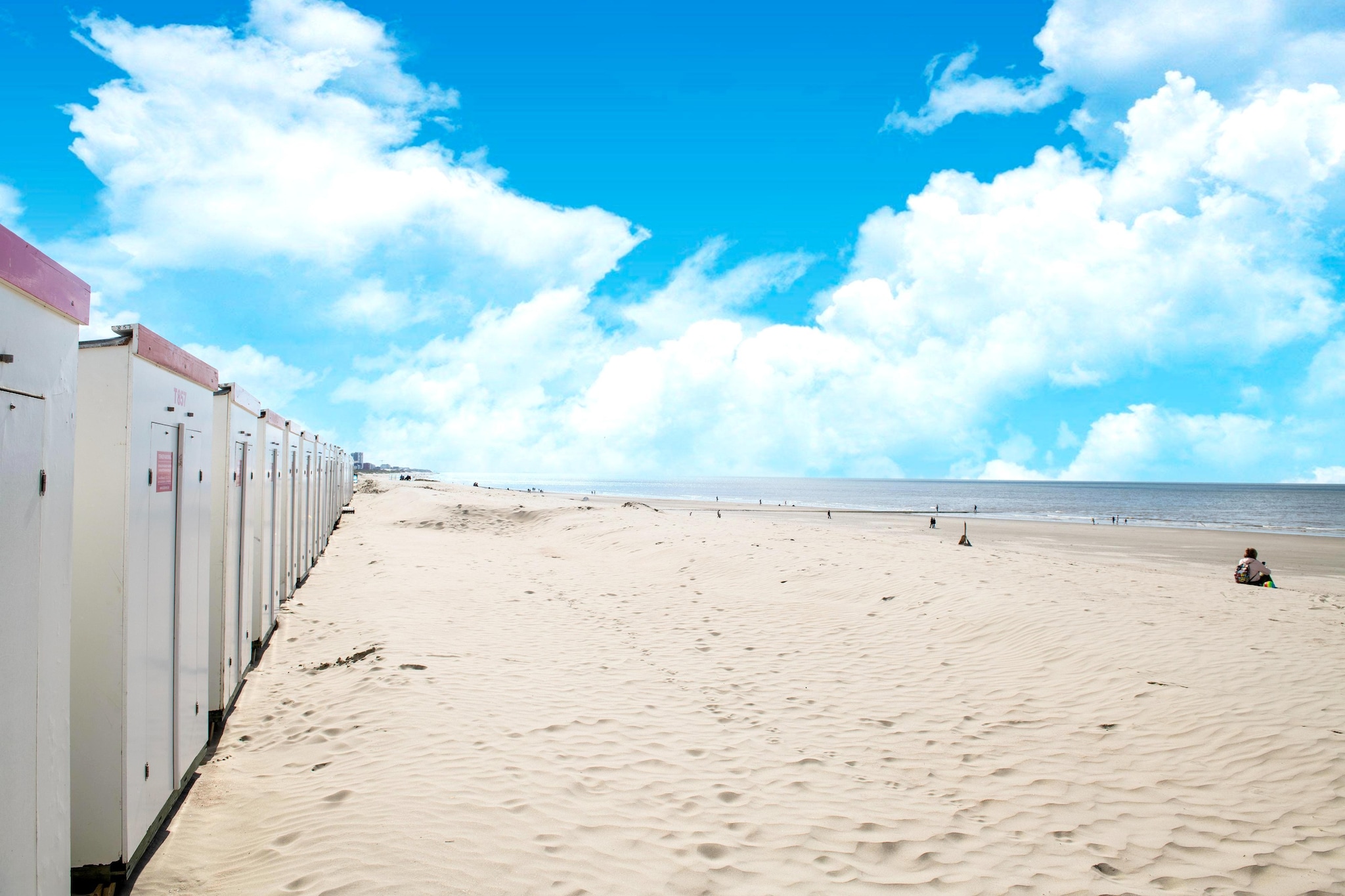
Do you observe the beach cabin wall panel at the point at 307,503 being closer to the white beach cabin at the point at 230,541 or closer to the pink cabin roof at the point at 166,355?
the white beach cabin at the point at 230,541

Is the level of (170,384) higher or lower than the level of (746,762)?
higher

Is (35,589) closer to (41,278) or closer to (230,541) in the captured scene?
(41,278)

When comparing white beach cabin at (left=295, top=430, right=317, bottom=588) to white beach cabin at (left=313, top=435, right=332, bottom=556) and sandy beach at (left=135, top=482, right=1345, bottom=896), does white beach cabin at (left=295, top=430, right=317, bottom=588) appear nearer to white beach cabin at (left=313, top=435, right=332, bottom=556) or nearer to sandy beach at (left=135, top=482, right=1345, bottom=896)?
white beach cabin at (left=313, top=435, right=332, bottom=556)

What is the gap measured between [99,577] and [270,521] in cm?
574

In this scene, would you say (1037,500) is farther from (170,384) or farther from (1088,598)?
(170,384)

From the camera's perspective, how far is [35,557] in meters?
2.58

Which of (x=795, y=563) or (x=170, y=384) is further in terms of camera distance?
(x=795, y=563)

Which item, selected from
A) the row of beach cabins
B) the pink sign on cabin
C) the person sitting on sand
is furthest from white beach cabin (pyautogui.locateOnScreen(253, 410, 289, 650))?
the person sitting on sand

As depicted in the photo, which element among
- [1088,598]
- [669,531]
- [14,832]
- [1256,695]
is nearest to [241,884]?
[14,832]

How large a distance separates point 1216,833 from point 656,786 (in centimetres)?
430

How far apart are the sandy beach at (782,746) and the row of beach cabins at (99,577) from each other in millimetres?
900

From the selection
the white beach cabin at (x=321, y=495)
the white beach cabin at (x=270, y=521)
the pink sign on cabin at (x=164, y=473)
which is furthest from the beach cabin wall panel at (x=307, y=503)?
the pink sign on cabin at (x=164, y=473)

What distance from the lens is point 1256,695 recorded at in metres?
7.80

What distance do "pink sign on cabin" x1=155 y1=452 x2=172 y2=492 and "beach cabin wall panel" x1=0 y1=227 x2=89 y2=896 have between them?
3.79 ft
